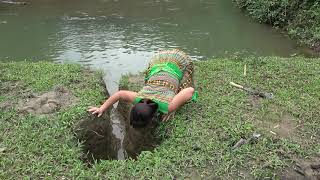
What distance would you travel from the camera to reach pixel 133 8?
12484 mm

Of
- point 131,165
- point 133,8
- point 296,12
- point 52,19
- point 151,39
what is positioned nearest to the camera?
point 131,165

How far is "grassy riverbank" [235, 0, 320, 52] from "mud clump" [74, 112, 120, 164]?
215 inches

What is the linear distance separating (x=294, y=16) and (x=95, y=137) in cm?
721

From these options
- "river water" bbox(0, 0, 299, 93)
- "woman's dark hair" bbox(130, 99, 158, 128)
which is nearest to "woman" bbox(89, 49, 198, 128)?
"woman's dark hair" bbox(130, 99, 158, 128)

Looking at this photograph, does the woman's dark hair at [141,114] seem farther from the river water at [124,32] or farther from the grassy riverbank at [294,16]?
the grassy riverbank at [294,16]

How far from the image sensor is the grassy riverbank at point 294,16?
372 inches

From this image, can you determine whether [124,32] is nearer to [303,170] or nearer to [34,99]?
[34,99]

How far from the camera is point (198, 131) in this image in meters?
4.54

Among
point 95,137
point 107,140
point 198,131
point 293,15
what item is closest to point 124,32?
point 293,15

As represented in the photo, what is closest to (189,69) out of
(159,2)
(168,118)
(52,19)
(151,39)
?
(168,118)

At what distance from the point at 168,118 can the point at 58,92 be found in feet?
5.11

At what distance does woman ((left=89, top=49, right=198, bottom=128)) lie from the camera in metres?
4.34

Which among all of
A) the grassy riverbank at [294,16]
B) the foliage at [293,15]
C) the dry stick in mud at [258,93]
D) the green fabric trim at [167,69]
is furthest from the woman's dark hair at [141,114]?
the foliage at [293,15]

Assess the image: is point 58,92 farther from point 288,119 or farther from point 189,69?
point 288,119
